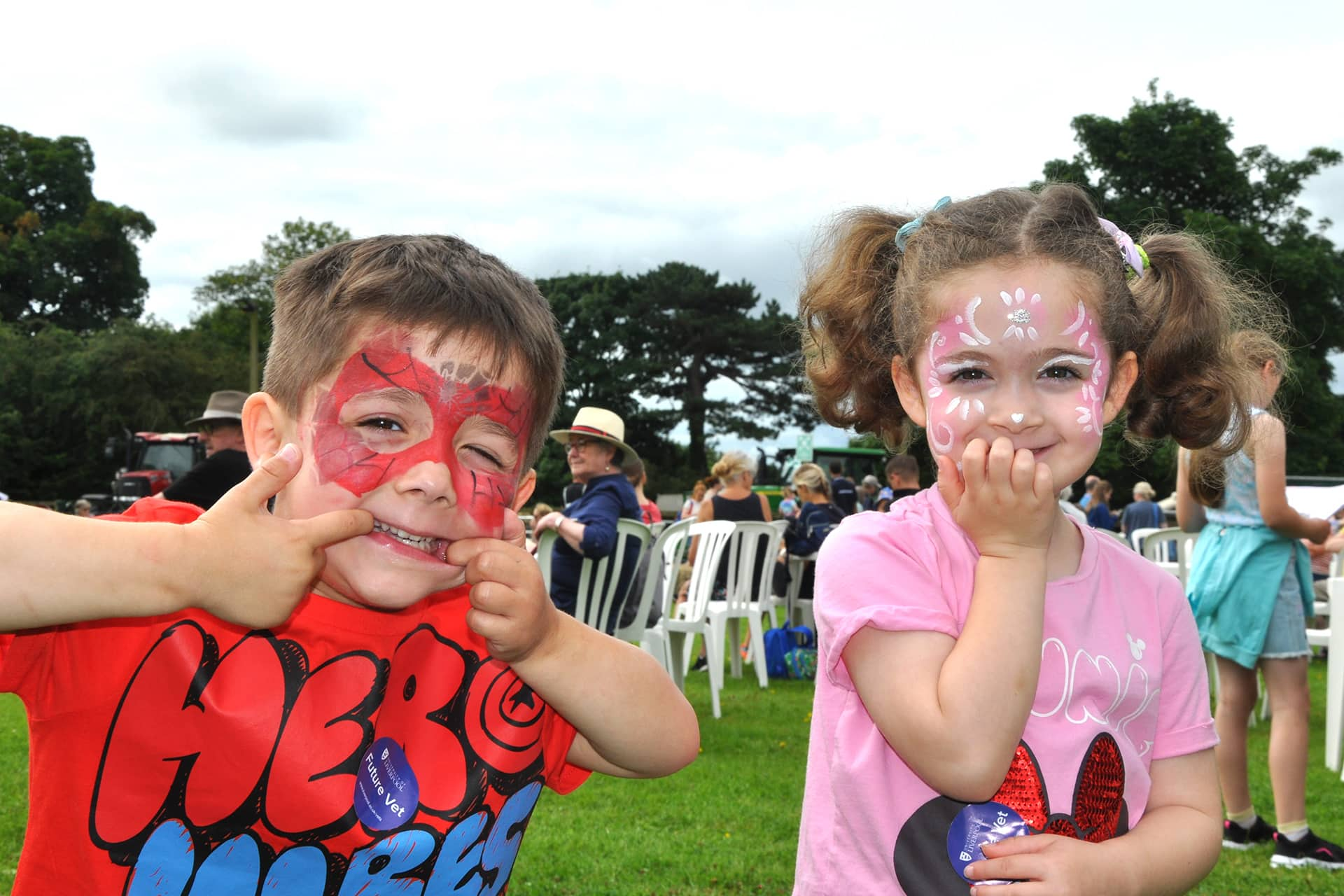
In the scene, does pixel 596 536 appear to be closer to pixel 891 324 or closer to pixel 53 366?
pixel 891 324

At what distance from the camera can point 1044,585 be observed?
1570 mm

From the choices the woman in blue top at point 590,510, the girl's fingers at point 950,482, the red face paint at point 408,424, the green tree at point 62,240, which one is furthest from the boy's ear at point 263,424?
the green tree at point 62,240

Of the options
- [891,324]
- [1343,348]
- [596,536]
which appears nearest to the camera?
[891,324]

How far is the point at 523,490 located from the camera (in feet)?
5.86

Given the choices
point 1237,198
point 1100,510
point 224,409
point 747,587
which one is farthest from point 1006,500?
point 1237,198

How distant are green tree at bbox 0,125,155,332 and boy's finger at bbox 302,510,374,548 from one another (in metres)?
51.6

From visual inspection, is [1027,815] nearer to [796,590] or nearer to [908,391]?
[908,391]

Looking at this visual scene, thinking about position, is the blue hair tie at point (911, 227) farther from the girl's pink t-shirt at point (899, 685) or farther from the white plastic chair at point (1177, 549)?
the white plastic chair at point (1177, 549)

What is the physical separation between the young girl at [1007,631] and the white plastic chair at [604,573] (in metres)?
5.07

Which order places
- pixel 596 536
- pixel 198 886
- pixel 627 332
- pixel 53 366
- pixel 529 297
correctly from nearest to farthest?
1. pixel 198 886
2. pixel 529 297
3. pixel 596 536
4. pixel 53 366
5. pixel 627 332

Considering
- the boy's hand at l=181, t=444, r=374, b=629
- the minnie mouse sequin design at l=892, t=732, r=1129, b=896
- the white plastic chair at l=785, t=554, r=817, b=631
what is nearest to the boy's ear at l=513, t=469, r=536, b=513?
the boy's hand at l=181, t=444, r=374, b=629

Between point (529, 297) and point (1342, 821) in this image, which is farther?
point (1342, 821)

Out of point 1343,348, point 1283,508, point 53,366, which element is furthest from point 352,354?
point 53,366

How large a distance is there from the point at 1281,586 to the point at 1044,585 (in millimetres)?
3698
